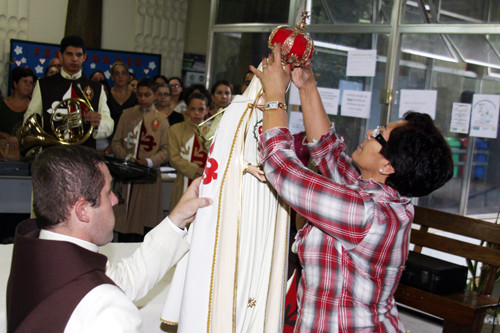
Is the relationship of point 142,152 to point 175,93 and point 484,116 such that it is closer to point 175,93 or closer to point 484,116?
point 175,93

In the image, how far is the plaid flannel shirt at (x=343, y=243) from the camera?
1528 millimetres

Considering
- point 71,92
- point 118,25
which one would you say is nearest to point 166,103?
point 71,92

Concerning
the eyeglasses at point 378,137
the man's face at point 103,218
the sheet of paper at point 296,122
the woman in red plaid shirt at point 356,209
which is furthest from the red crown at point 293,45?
the sheet of paper at point 296,122

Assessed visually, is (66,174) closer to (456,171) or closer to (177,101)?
(456,171)

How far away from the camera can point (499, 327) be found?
13.1ft

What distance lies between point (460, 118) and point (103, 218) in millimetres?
3753

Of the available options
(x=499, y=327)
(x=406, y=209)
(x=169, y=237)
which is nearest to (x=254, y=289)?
(x=169, y=237)

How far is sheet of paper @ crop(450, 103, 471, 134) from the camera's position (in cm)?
451

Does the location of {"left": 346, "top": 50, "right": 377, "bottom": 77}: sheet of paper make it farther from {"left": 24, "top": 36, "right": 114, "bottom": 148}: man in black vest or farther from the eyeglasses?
the eyeglasses

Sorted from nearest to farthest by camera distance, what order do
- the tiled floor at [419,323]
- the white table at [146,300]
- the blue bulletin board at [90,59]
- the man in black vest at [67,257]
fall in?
1. the man in black vest at [67,257]
2. the white table at [146,300]
3. the tiled floor at [419,323]
4. the blue bulletin board at [90,59]

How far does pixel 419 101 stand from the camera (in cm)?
479

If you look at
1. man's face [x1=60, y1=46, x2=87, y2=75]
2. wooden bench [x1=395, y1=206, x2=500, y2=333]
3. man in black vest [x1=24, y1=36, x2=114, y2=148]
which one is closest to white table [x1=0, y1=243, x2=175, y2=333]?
wooden bench [x1=395, y1=206, x2=500, y2=333]

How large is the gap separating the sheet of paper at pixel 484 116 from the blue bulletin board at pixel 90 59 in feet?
18.9

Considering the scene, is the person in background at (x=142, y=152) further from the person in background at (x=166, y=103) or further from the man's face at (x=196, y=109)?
the person in background at (x=166, y=103)
